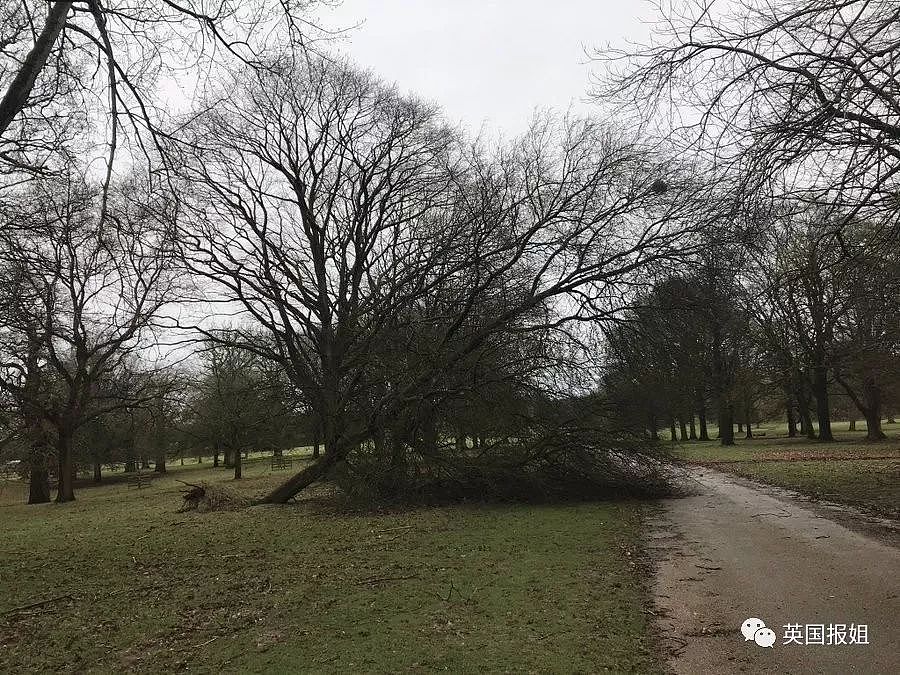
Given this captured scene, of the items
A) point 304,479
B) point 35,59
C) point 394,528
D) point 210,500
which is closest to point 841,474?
point 394,528

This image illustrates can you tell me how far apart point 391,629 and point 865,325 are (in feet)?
59.7

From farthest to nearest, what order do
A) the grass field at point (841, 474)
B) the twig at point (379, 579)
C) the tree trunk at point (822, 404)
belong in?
the tree trunk at point (822, 404), the grass field at point (841, 474), the twig at point (379, 579)

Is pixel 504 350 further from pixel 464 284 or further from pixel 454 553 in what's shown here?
pixel 454 553

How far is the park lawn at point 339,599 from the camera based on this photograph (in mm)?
4445

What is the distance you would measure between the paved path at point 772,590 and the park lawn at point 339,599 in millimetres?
356

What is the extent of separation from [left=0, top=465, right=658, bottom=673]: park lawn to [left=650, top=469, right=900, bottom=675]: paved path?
0.36m

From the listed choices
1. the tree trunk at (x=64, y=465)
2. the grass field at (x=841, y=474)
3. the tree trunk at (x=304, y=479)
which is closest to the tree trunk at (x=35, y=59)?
the tree trunk at (x=304, y=479)

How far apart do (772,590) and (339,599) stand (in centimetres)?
411

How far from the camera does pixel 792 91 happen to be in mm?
5250

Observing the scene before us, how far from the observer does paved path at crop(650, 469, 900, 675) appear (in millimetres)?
4066

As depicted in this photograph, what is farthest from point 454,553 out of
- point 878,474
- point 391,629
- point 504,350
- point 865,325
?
point 865,325

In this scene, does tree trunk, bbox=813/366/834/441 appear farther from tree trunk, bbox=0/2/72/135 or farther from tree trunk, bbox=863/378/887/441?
tree trunk, bbox=0/2/72/135

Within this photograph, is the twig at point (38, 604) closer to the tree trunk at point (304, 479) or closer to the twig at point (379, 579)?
the twig at point (379, 579)

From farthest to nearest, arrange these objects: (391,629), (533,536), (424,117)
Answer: (424,117)
(533,536)
(391,629)
